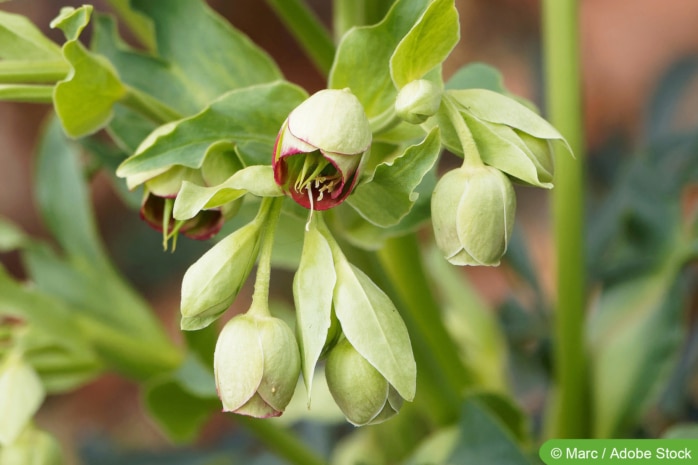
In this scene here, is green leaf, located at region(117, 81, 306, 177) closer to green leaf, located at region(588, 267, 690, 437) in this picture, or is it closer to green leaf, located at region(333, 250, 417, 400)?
green leaf, located at region(333, 250, 417, 400)

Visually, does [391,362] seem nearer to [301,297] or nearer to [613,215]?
[301,297]

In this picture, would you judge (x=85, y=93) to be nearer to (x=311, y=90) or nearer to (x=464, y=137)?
(x=464, y=137)

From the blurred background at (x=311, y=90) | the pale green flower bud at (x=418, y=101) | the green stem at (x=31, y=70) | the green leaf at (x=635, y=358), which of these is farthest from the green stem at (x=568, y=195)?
the blurred background at (x=311, y=90)

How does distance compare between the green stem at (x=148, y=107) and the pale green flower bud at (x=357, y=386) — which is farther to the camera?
the green stem at (x=148, y=107)

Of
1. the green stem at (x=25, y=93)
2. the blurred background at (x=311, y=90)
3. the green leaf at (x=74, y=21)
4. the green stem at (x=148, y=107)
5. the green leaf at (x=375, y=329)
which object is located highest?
the green leaf at (x=74, y=21)

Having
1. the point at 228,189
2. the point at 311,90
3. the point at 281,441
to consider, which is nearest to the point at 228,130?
the point at 228,189

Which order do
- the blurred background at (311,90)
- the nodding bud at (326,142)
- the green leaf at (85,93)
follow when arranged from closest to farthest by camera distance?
the nodding bud at (326,142) → the green leaf at (85,93) → the blurred background at (311,90)

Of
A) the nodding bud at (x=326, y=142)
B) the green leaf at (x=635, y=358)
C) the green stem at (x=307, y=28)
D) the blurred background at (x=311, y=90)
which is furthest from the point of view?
the blurred background at (x=311, y=90)

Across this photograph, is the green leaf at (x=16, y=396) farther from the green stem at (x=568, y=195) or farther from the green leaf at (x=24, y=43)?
the green stem at (x=568, y=195)
